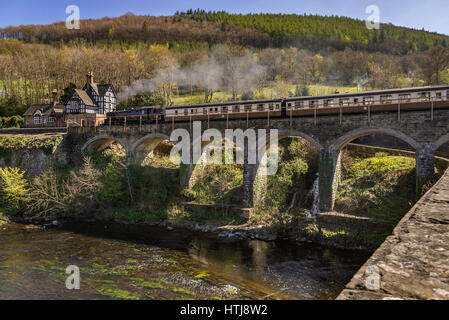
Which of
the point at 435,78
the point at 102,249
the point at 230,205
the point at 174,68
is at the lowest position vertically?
the point at 102,249

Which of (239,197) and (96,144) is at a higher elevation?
(96,144)

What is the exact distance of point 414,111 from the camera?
20266 millimetres

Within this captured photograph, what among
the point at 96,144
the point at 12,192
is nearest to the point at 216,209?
the point at 12,192

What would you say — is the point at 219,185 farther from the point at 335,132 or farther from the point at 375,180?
the point at 375,180

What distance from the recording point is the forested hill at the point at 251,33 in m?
86.5

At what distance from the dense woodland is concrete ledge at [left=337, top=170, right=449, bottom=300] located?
45.1 metres

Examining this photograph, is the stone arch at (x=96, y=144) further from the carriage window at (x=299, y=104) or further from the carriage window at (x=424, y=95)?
the carriage window at (x=424, y=95)

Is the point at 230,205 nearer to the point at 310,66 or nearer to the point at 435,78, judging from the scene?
the point at 435,78

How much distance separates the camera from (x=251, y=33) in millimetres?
94562

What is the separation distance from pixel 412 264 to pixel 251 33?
9972 cm

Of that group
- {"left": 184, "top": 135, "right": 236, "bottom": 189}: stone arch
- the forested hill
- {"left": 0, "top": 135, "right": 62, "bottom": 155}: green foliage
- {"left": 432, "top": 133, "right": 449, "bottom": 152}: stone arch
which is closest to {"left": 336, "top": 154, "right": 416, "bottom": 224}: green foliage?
{"left": 432, "top": 133, "right": 449, "bottom": 152}: stone arch

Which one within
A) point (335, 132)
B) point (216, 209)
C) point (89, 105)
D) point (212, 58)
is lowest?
point (216, 209)

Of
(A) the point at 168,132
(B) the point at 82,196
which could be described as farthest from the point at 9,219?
(A) the point at 168,132
